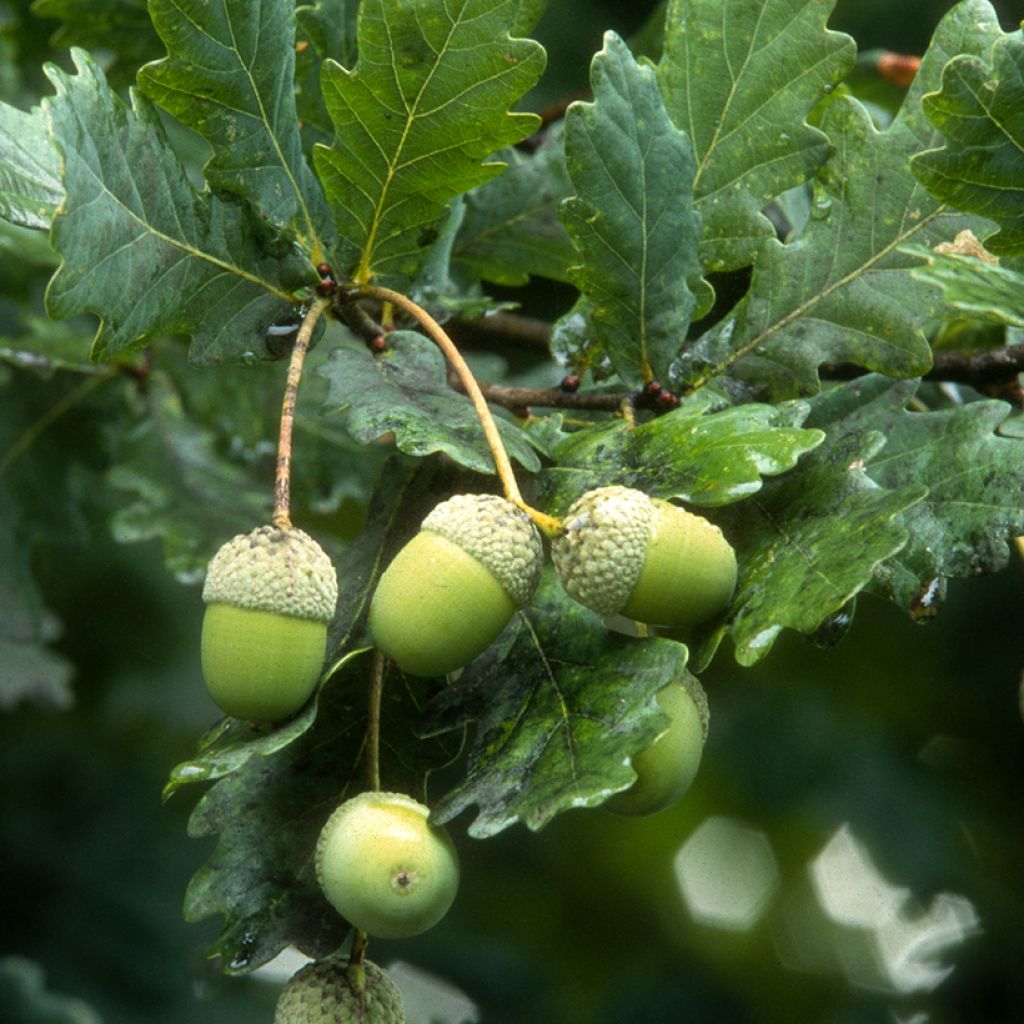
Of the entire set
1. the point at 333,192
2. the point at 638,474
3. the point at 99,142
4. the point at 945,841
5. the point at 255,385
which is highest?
the point at 99,142

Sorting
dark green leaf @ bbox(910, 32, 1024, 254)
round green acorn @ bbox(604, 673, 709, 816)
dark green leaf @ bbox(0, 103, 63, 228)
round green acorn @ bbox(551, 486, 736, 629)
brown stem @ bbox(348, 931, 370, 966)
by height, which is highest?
dark green leaf @ bbox(0, 103, 63, 228)

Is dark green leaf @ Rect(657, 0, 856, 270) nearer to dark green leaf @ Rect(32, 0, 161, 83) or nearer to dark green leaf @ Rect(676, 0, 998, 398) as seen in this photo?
dark green leaf @ Rect(676, 0, 998, 398)

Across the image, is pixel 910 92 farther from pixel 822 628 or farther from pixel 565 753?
pixel 565 753

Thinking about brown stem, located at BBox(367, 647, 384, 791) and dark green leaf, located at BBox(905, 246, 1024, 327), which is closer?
dark green leaf, located at BBox(905, 246, 1024, 327)

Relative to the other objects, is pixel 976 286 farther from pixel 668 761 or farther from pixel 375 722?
pixel 375 722

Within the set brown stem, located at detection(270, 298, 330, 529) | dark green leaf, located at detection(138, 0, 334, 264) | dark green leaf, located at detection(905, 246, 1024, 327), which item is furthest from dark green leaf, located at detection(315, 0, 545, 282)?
dark green leaf, located at detection(905, 246, 1024, 327)

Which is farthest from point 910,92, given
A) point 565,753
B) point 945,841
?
point 945,841
